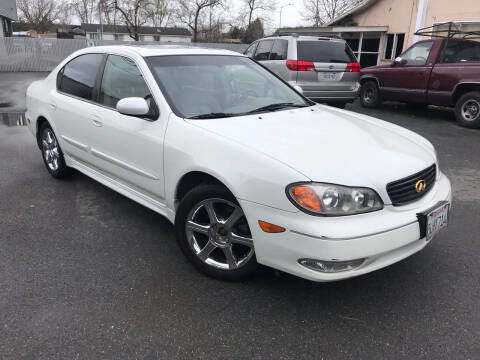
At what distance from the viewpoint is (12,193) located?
4.71 metres

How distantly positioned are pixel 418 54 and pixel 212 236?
28.7 feet

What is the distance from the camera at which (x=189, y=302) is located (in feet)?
9.21

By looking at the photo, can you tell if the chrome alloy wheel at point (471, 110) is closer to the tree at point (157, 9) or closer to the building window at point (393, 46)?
the building window at point (393, 46)

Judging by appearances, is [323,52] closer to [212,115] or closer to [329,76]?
[329,76]

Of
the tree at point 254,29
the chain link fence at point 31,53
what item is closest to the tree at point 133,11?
the tree at point 254,29

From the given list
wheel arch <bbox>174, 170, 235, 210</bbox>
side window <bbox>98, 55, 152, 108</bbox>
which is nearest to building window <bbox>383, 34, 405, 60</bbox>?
side window <bbox>98, 55, 152, 108</bbox>

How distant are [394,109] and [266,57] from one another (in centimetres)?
393

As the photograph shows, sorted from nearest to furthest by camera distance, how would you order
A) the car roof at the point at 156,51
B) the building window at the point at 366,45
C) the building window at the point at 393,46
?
the car roof at the point at 156,51
the building window at the point at 393,46
the building window at the point at 366,45

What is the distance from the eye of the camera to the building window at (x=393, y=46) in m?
16.7

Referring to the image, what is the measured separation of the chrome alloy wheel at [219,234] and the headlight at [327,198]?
1.62ft

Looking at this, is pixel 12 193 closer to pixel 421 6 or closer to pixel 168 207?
pixel 168 207

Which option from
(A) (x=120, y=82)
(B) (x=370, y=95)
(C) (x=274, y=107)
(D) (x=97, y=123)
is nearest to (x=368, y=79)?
(B) (x=370, y=95)

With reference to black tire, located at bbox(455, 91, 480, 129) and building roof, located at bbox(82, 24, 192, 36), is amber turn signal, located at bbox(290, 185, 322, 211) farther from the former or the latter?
building roof, located at bbox(82, 24, 192, 36)

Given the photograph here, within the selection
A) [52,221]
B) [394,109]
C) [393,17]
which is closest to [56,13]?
[393,17]
